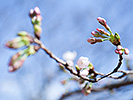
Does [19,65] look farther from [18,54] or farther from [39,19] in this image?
[39,19]

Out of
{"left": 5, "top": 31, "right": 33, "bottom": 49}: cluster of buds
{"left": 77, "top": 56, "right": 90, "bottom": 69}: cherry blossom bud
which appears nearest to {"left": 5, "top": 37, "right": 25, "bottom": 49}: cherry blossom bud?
{"left": 5, "top": 31, "right": 33, "bottom": 49}: cluster of buds

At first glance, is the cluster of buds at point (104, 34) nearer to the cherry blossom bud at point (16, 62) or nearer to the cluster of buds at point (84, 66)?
the cluster of buds at point (84, 66)

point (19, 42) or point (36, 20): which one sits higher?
point (36, 20)

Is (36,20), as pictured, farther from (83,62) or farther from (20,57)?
(83,62)

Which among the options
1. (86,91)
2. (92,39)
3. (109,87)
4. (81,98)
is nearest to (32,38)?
(92,39)

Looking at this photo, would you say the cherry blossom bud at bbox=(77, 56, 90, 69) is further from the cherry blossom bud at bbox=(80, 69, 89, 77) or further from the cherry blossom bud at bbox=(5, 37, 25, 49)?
the cherry blossom bud at bbox=(5, 37, 25, 49)

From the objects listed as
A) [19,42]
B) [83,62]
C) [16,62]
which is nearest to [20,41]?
[19,42]
